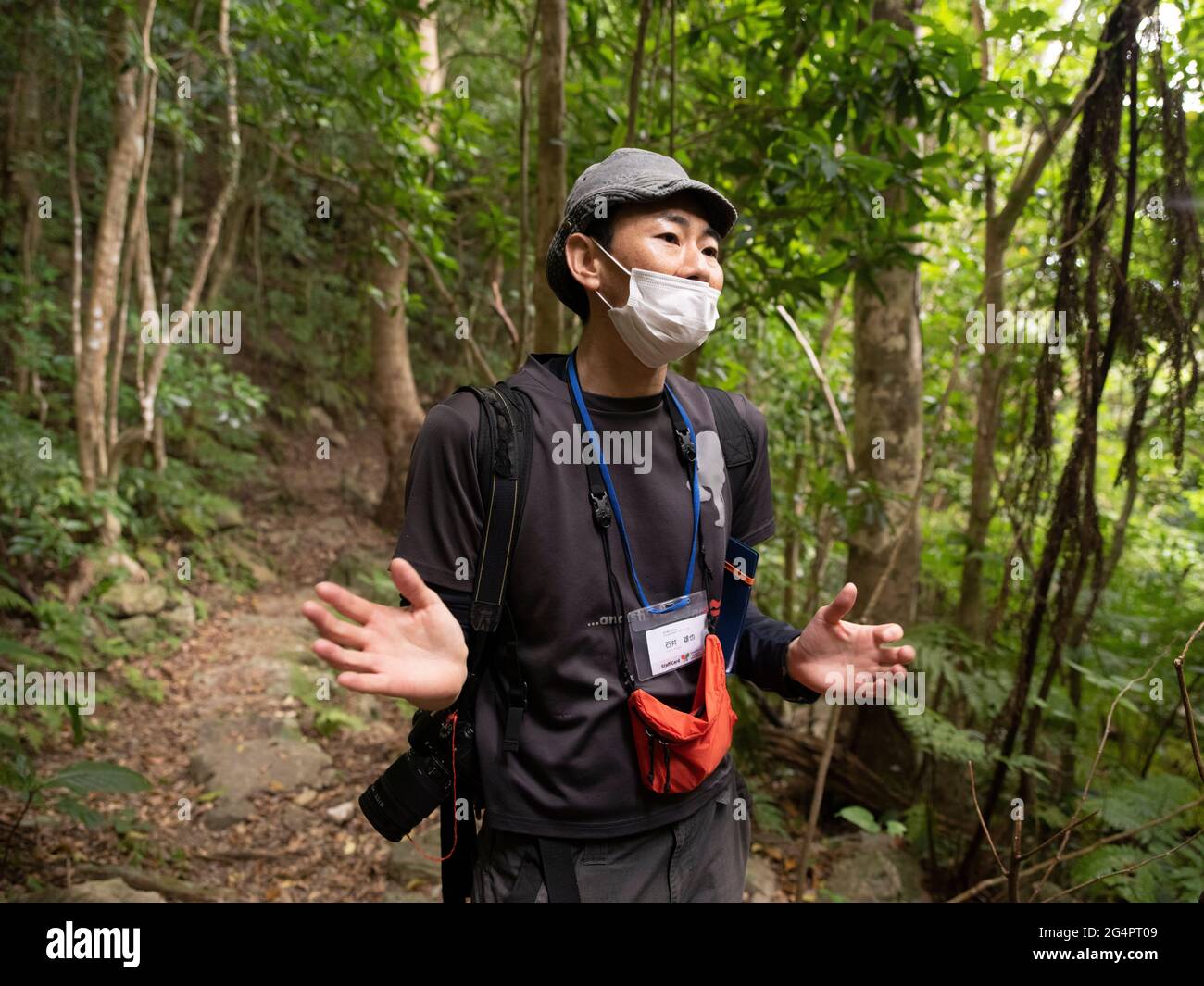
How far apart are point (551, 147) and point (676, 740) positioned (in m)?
2.58

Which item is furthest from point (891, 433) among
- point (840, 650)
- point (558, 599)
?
point (558, 599)

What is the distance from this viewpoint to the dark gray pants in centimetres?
171

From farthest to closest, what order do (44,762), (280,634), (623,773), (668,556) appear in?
(280,634), (44,762), (668,556), (623,773)

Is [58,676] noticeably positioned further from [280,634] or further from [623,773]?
[623,773]

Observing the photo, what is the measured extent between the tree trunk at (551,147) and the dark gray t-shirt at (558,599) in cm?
152

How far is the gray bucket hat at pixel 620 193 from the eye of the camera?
5.90 ft

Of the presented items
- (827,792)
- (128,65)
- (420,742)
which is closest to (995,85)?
(420,742)

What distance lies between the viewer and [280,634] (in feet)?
23.2

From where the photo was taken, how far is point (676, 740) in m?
1.69

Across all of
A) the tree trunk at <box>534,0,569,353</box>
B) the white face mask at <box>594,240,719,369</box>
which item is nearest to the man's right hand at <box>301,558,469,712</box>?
the white face mask at <box>594,240,719,369</box>

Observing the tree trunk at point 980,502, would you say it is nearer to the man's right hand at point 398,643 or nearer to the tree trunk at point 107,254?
the man's right hand at point 398,643

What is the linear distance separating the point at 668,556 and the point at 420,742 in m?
0.73

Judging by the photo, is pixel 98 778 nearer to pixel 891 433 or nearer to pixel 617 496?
pixel 617 496

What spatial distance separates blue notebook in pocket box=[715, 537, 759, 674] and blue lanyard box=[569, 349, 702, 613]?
0.59ft
